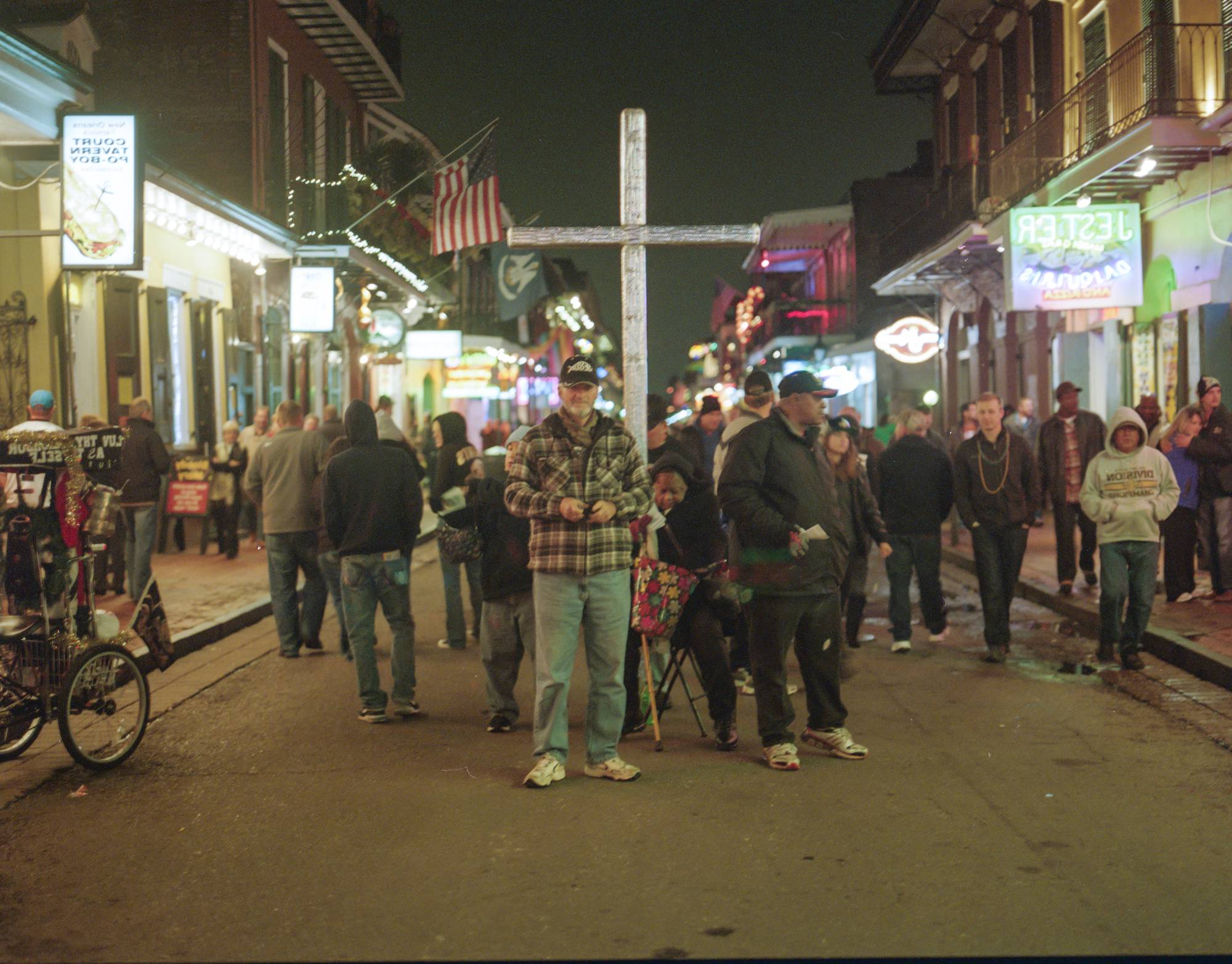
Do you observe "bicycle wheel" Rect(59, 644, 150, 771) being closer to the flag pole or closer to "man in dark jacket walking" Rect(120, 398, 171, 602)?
"man in dark jacket walking" Rect(120, 398, 171, 602)

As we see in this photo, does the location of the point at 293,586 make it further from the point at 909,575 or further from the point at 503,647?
the point at 909,575

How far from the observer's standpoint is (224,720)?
800 cm

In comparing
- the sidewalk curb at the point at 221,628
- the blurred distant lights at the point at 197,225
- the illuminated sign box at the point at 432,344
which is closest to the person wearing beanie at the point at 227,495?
the blurred distant lights at the point at 197,225

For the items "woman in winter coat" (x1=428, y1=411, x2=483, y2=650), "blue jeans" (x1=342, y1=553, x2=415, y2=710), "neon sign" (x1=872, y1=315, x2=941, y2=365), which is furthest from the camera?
"neon sign" (x1=872, y1=315, x2=941, y2=365)

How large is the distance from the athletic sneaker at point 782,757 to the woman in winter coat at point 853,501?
8.88 feet

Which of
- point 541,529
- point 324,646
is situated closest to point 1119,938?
point 541,529

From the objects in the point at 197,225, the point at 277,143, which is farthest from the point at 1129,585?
the point at 277,143

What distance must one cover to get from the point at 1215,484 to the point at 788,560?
6363 millimetres

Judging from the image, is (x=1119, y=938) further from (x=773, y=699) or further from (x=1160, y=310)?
(x=1160, y=310)

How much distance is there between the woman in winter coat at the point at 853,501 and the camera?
9.39m

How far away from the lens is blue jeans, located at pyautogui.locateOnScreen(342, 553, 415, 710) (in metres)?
8.00

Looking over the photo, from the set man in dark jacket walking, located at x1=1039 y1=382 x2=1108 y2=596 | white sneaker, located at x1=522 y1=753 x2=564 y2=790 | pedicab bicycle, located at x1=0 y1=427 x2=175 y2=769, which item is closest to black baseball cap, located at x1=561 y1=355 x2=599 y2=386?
white sneaker, located at x1=522 y1=753 x2=564 y2=790

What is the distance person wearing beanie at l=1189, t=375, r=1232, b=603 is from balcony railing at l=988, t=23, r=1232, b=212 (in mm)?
4969

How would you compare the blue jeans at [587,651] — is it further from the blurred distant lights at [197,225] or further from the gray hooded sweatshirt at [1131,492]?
the blurred distant lights at [197,225]
